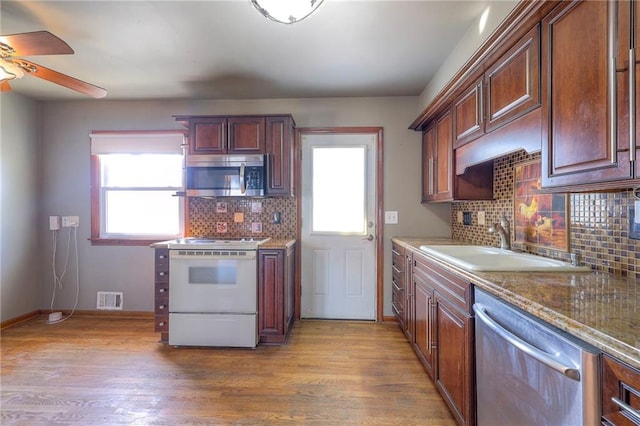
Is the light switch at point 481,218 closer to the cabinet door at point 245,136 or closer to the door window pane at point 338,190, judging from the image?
the door window pane at point 338,190

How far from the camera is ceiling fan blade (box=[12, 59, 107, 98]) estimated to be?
173cm

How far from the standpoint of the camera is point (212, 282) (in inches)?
96.3

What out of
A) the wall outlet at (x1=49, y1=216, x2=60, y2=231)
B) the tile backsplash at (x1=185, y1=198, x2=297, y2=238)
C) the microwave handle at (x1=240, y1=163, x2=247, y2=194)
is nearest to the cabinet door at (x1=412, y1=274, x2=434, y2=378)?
the tile backsplash at (x1=185, y1=198, x2=297, y2=238)

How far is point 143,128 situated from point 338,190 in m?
2.39

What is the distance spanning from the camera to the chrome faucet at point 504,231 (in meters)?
2.00

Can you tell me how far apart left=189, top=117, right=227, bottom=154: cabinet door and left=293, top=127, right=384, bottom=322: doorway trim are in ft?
2.58

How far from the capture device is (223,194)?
272cm

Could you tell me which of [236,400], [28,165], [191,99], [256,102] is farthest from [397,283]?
[28,165]

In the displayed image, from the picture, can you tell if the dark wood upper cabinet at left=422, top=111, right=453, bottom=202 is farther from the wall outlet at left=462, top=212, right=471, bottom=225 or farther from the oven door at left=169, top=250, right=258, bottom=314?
the oven door at left=169, top=250, right=258, bottom=314

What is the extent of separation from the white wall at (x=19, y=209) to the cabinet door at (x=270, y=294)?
2813 millimetres

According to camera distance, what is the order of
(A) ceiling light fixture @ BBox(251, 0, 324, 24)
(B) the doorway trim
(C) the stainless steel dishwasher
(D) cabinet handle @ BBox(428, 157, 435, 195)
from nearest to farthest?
(C) the stainless steel dishwasher < (A) ceiling light fixture @ BBox(251, 0, 324, 24) < (D) cabinet handle @ BBox(428, 157, 435, 195) < (B) the doorway trim

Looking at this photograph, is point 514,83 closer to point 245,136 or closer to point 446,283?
point 446,283

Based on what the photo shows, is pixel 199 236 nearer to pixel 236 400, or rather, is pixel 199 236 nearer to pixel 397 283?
pixel 236 400

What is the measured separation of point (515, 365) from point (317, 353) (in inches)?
64.5
